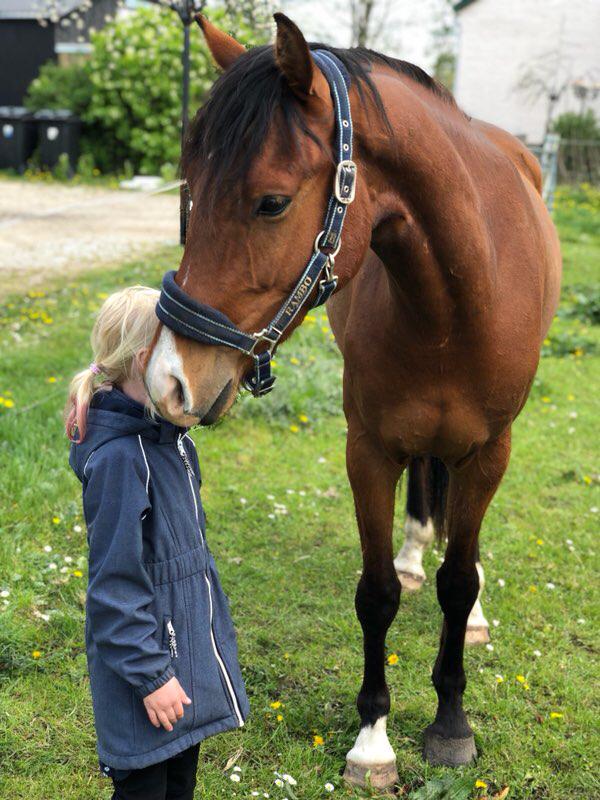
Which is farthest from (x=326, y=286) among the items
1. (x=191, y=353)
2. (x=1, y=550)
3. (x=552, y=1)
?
(x=552, y=1)

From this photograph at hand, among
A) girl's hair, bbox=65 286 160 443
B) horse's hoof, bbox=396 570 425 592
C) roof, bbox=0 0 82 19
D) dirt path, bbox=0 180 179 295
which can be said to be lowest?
dirt path, bbox=0 180 179 295

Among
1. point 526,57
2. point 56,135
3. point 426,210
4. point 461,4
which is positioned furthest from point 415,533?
point 461,4

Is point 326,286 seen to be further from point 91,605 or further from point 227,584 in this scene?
point 227,584

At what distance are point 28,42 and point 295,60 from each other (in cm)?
2189

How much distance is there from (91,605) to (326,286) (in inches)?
34.7

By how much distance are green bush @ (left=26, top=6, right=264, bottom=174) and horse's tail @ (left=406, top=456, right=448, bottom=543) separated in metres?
13.8

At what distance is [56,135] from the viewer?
1653cm

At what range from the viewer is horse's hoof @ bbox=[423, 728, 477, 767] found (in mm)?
2652

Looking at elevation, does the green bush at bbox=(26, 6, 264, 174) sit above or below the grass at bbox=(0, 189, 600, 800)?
above

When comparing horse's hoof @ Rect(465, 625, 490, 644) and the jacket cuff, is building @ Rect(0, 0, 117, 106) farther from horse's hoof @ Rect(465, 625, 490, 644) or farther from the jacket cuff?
the jacket cuff

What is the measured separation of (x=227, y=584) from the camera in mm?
3646

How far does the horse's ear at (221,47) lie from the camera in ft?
6.61

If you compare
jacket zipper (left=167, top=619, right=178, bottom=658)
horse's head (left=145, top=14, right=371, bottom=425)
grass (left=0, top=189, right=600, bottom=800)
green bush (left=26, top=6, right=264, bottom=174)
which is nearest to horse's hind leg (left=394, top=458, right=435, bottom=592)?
grass (left=0, top=189, right=600, bottom=800)

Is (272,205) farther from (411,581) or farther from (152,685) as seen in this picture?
(411,581)
